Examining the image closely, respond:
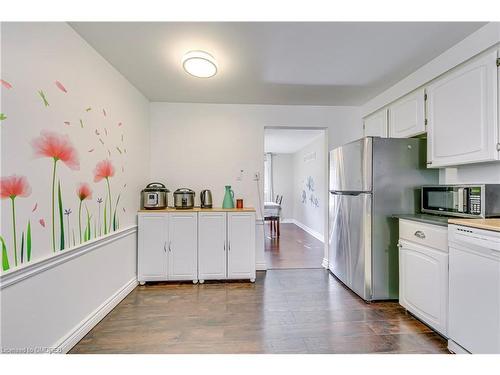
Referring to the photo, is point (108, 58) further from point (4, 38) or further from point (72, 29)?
point (4, 38)

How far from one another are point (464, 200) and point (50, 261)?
2.98 meters

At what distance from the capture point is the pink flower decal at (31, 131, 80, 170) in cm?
146

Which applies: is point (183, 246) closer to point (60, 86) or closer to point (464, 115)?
point (60, 86)

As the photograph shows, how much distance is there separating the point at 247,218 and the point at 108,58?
84.6 inches

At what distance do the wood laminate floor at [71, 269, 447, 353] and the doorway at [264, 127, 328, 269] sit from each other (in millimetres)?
1100

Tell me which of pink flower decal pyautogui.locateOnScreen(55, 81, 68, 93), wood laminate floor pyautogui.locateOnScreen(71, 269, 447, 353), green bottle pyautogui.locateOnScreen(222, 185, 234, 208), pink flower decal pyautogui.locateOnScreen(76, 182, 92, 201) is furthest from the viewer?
green bottle pyautogui.locateOnScreen(222, 185, 234, 208)

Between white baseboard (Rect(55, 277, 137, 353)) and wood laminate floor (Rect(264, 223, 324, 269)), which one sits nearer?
white baseboard (Rect(55, 277, 137, 353))

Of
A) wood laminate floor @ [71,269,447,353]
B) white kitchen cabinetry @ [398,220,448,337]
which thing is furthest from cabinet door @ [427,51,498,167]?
wood laminate floor @ [71,269,447,353]

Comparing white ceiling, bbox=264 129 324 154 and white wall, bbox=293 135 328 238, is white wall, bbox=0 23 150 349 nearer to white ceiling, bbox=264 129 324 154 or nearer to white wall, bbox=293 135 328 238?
white ceiling, bbox=264 129 324 154

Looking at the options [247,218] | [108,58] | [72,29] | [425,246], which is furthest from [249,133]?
[425,246]

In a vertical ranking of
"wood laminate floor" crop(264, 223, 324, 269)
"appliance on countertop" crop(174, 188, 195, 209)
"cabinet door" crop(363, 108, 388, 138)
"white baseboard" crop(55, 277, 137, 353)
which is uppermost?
"cabinet door" crop(363, 108, 388, 138)

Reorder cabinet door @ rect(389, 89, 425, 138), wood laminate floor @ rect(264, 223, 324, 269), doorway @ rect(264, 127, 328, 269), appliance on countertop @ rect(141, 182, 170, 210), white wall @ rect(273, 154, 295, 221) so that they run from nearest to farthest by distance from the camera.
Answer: cabinet door @ rect(389, 89, 425, 138)
appliance on countertop @ rect(141, 182, 170, 210)
wood laminate floor @ rect(264, 223, 324, 269)
doorway @ rect(264, 127, 328, 269)
white wall @ rect(273, 154, 295, 221)

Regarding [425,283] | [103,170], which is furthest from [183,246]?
[425,283]
